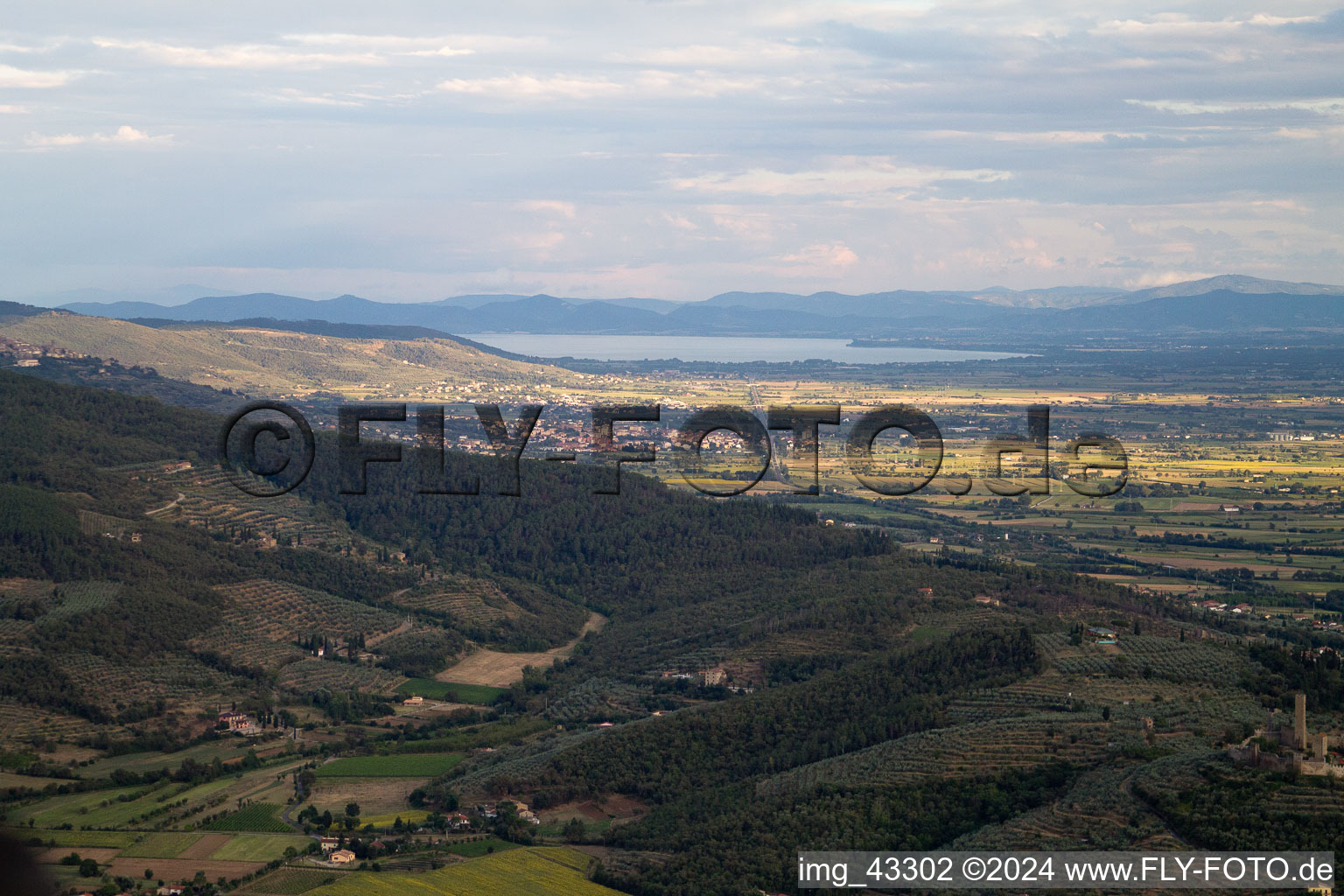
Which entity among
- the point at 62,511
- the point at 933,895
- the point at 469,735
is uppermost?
the point at 62,511

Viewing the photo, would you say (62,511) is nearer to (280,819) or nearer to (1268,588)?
(280,819)

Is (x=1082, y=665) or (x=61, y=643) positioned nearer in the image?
(x=1082, y=665)


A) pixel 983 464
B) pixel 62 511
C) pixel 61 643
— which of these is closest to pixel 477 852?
pixel 61 643

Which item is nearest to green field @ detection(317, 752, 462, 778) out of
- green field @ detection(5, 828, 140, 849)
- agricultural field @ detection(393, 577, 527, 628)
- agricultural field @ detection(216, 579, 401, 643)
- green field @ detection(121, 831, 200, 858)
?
green field @ detection(121, 831, 200, 858)

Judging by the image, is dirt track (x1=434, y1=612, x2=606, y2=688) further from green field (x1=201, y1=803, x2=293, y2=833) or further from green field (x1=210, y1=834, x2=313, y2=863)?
green field (x1=210, y1=834, x2=313, y2=863)

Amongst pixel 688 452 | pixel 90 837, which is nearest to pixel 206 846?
pixel 90 837

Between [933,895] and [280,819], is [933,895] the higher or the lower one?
the higher one
